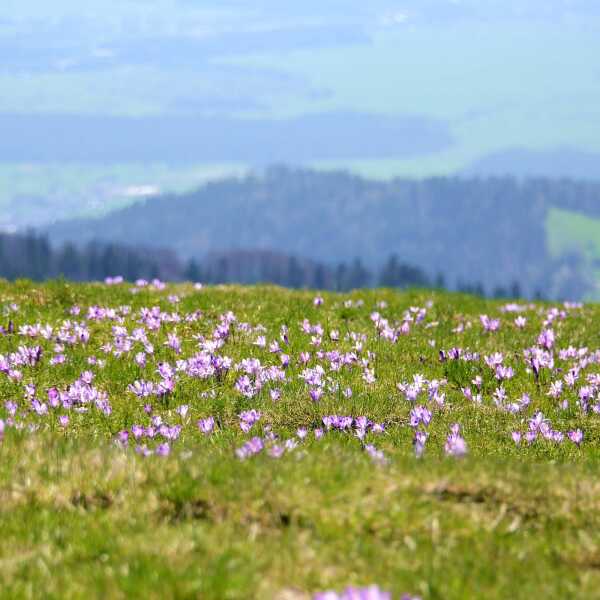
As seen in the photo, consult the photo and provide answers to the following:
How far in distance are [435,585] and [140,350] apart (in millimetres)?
9105

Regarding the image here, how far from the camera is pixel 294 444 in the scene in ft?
31.3

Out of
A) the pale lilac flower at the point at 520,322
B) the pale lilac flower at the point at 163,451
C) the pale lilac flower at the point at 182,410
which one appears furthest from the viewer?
the pale lilac flower at the point at 520,322

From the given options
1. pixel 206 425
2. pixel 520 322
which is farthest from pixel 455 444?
pixel 520 322

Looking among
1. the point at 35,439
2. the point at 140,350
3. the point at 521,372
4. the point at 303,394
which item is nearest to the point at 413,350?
the point at 521,372

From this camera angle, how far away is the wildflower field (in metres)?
6.07

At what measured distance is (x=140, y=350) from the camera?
559 inches

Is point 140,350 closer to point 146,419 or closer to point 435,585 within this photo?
point 146,419

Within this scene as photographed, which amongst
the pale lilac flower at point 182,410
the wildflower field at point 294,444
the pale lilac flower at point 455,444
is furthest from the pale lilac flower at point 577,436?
the pale lilac flower at point 182,410

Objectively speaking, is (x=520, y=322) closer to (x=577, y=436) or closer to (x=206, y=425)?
(x=577, y=436)

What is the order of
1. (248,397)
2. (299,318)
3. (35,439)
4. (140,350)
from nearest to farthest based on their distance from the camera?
1. (35,439)
2. (248,397)
3. (140,350)
4. (299,318)

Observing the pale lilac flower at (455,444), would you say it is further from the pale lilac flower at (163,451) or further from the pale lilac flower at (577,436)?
the pale lilac flower at (163,451)

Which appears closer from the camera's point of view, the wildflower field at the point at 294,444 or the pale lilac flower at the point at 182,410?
the wildflower field at the point at 294,444

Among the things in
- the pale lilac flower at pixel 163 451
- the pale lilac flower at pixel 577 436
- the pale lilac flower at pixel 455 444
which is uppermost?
the pale lilac flower at pixel 163 451

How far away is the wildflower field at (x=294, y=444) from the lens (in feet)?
19.9
